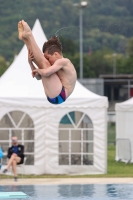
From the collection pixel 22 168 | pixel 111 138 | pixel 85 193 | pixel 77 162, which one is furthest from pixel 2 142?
pixel 111 138

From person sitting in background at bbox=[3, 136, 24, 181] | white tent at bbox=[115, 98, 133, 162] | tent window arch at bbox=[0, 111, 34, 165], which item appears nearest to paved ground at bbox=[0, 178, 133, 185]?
person sitting in background at bbox=[3, 136, 24, 181]

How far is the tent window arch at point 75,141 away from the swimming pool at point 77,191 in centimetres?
210

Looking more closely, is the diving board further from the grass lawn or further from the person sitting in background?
the grass lawn

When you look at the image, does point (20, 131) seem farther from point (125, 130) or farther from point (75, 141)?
point (125, 130)

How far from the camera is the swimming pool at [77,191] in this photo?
48.5ft

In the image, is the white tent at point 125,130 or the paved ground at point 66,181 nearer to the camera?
the paved ground at point 66,181

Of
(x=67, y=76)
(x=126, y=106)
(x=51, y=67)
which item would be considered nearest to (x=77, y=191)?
(x=126, y=106)

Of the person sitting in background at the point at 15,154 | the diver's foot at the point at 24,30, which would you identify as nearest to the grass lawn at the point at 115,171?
the person sitting in background at the point at 15,154

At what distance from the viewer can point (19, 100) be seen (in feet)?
61.3

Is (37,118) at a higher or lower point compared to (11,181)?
higher

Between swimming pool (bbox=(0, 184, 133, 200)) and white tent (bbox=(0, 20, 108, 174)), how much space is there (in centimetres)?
200

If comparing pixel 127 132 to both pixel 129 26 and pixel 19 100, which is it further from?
pixel 129 26

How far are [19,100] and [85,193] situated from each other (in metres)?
4.07

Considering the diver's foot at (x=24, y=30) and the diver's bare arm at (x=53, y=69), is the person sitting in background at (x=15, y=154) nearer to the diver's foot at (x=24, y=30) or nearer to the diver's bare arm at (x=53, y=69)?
the diver's bare arm at (x=53, y=69)
